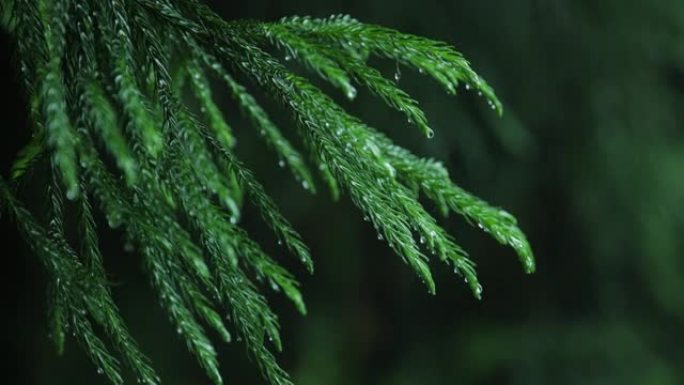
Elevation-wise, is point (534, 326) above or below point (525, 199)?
below

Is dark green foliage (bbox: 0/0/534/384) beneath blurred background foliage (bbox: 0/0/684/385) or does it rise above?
above

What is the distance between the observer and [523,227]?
2457 millimetres

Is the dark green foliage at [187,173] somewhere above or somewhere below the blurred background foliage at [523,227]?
above

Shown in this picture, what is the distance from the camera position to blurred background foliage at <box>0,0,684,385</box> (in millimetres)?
2215

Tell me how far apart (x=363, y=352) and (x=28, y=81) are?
177 centimetres

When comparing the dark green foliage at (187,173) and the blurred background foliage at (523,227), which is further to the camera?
the blurred background foliage at (523,227)

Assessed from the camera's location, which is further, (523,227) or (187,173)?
(523,227)

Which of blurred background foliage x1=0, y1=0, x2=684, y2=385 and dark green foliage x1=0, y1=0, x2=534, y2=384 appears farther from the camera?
blurred background foliage x1=0, y1=0, x2=684, y2=385

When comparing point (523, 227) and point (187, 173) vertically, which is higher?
point (187, 173)

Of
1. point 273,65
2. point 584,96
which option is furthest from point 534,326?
point 273,65

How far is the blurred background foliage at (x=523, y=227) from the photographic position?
7.27 ft

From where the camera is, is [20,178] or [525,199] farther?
[525,199]

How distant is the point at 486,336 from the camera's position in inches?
93.4

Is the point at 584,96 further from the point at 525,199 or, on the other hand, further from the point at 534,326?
the point at 534,326
